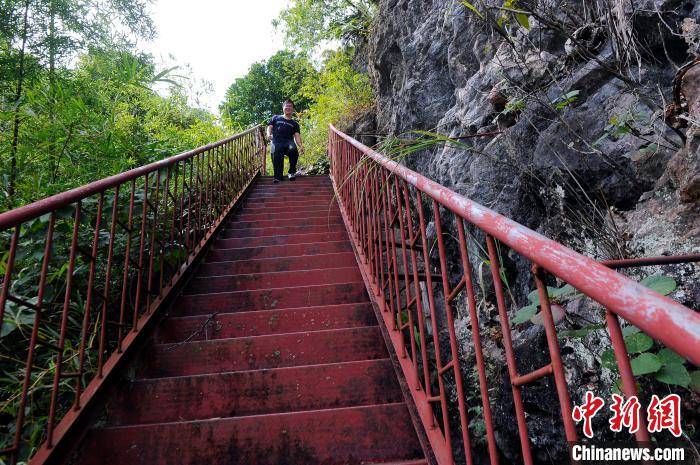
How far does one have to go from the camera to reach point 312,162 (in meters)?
7.85

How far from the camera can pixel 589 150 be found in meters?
1.50

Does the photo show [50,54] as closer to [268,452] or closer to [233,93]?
[268,452]

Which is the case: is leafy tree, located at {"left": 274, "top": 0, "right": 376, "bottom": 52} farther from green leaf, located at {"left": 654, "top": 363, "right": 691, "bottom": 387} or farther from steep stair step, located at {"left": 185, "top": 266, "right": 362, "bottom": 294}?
green leaf, located at {"left": 654, "top": 363, "right": 691, "bottom": 387}

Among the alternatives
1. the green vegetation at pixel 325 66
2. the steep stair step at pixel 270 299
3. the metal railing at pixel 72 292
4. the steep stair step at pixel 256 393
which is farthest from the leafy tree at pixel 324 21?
the steep stair step at pixel 256 393

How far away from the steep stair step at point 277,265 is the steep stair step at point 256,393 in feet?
4.20

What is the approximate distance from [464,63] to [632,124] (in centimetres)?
183

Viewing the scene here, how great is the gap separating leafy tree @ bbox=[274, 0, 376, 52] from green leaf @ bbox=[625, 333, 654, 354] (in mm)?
7118

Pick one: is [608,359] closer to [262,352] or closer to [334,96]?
[262,352]

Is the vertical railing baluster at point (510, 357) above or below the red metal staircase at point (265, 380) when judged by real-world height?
above

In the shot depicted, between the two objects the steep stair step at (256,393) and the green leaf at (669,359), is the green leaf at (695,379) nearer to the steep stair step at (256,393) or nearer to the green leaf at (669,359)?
the green leaf at (669,359)

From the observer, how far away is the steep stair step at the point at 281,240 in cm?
349

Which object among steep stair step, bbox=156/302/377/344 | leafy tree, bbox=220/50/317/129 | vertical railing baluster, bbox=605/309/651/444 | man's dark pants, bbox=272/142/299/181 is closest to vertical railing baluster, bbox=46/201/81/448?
steep stair step, bbox=156/302/377/344

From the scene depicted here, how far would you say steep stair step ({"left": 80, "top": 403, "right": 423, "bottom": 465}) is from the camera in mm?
1369

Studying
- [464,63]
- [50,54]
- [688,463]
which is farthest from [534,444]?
[50,54]
